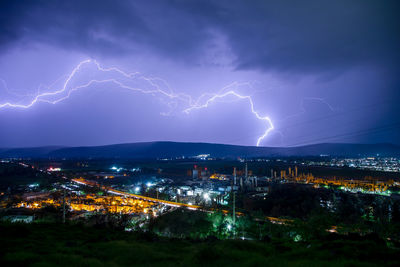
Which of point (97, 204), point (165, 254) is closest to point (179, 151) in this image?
point (97, 204)

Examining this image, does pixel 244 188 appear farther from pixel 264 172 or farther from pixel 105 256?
pixel 105 256

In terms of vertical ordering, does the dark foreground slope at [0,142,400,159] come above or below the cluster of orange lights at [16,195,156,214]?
above

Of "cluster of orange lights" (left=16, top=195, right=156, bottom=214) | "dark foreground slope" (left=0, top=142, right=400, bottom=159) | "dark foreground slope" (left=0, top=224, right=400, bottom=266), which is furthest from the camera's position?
"dark foreground slope" (left=0, top=142, right=400, bottom=159)

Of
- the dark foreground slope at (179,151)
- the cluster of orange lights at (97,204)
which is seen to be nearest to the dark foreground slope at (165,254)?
the cluster of orange lights at (97,204)

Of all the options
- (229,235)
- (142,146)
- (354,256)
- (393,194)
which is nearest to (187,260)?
(354,256)

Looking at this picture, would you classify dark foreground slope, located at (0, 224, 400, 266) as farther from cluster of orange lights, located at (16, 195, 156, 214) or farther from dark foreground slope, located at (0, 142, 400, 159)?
dark foreground slope, located at (0, 142, 400, 159)

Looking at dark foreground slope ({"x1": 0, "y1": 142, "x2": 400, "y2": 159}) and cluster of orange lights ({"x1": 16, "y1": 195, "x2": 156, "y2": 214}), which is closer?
cluster of orange lights ({"x1": 16, "y1": 195, "x2": 156, "y2": 214})

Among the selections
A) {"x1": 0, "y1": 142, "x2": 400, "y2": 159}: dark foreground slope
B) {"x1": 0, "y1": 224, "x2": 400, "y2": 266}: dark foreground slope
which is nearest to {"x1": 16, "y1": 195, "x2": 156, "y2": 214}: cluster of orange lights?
{"x1": 0, "y1": 224, "x2": 400, "y2": 266}: dark foreground slope

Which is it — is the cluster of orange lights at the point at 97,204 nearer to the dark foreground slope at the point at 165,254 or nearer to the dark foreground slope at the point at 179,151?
the dark foreground slope at the point at 165,254

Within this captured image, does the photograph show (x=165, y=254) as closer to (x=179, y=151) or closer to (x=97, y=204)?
(x=97, y=204)
